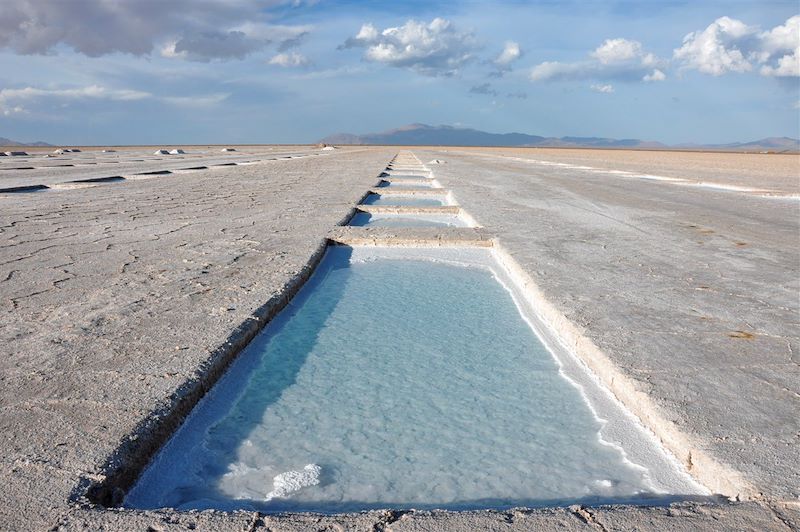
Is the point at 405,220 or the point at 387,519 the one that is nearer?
the point at 387,519

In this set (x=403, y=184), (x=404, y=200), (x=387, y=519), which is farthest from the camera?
(x=403, y=184)

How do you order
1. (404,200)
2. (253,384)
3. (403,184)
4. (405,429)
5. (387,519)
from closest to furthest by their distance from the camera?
1. (387,519)
2. (405,429)
3. (253,384)
4. (404,200)
5. (403,184)

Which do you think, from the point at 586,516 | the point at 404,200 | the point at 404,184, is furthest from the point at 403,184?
the point at 586,516

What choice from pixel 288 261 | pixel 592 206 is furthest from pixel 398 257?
pixel 592 206

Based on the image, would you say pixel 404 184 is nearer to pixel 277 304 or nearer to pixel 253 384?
pixel 277 304

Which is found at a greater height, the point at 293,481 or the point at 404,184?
the point at 404,184

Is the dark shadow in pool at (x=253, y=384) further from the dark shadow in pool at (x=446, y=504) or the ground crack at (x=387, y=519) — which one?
the ground crack at (x=387, y=519)
